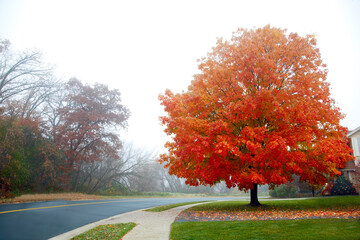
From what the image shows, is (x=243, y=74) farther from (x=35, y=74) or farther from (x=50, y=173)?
(x=50, y=173)

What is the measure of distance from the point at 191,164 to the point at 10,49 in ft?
65.9

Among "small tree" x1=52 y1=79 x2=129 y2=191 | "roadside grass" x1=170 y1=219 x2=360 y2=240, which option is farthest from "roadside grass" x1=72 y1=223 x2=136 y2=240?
"small tree" x1=52 y1=79 x2=129 y2=191

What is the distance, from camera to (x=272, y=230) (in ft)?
24.0

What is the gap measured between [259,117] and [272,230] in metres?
5.86

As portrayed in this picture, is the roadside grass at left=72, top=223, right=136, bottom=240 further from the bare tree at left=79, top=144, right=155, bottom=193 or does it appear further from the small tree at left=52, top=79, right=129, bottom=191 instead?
the bare tree at left=79, top=144, right=155, bottom=193

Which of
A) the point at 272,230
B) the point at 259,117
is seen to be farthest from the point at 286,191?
the point at 272,230

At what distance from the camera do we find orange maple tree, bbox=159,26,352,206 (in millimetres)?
10633

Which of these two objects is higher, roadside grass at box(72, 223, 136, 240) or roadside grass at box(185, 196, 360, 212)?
roadside grass at box(185, 196, 360, 212)

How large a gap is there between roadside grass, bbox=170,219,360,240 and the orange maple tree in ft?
8.21

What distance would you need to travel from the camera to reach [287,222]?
831 centimetres

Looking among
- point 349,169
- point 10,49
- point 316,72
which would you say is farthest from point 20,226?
point 349,169

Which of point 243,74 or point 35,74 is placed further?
point 35,74

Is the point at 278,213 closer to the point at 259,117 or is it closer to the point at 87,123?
the point at 259,117

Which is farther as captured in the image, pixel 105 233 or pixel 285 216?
pixel 285 216
